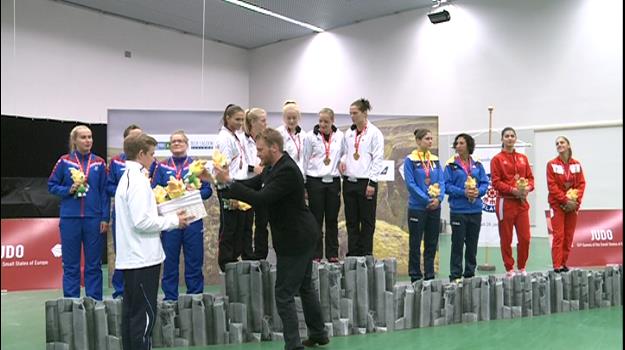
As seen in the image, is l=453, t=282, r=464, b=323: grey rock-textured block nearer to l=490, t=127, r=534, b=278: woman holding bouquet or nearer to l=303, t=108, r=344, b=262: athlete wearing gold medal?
l=490, t=127, r=534, b=278: woman holding bouquet

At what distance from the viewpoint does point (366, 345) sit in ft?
12.8

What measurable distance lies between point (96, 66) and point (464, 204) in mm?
9943

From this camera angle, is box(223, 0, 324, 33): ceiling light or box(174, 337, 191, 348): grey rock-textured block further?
box(223, 0, 324, 33): ceiling light

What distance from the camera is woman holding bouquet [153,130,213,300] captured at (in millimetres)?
4359

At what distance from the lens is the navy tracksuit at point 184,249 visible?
4.36 meters

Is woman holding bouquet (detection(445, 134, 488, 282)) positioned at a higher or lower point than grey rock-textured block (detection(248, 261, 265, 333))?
higher

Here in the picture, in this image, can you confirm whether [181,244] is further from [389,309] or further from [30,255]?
[30,255]

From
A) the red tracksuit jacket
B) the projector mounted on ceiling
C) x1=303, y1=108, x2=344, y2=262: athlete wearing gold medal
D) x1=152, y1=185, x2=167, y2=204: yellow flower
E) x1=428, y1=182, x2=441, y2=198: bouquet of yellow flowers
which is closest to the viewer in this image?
x1=152, y1=185, x2=167, y2=204: yellow flower

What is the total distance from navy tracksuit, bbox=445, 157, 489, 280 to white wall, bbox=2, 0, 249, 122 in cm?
883


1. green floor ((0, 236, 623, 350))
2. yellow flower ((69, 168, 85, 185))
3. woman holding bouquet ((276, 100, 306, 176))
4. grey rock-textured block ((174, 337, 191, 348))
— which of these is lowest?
green floor ((0, 236, 623, 350))

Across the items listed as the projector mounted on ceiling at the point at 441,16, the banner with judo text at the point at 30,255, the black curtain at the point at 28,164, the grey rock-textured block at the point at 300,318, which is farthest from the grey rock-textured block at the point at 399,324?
the projector mounted on ceiling at the point at 441,16

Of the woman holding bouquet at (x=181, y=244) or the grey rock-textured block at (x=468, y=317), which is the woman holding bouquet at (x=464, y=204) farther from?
the woman holding bouquet at (x=181, y=244)

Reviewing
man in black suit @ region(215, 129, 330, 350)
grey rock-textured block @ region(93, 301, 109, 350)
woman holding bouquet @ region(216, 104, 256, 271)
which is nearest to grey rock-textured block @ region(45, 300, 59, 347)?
grey rock-textured block @ region(93, 301, 109, 350)

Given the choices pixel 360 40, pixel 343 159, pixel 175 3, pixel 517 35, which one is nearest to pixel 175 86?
pixel 175 3
